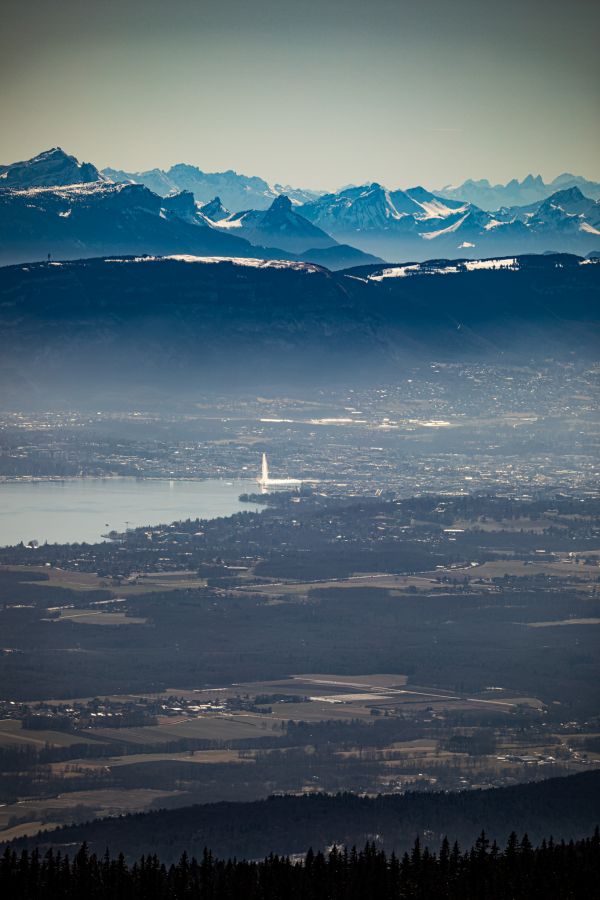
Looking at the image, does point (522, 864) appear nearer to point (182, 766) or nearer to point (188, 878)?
point (188, 878)

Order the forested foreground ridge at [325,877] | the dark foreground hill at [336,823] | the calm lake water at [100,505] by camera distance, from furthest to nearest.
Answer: the calm lake water at [100,505], the dark foreground hill at [336,823], the forested foreground ridge at [325,877]

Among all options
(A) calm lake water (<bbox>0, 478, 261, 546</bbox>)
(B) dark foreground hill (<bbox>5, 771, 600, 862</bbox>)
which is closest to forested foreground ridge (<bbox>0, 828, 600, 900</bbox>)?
(B) dark foreground hill (<bbox>5, 771, 600, 862</bbox>)

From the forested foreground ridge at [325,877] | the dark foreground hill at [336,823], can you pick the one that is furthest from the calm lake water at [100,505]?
the forested foreground ridge at [325,877]

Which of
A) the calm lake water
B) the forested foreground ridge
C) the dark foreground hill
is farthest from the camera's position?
the calm lake water

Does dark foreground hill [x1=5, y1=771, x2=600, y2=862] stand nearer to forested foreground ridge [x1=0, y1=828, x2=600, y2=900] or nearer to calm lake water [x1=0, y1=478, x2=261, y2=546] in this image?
forested foreground ridge [x1=0, y1=828, x2=600, y2=900]

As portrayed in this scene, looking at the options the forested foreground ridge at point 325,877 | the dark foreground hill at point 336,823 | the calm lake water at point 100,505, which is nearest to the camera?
the forested foreground ridge at point 325,877

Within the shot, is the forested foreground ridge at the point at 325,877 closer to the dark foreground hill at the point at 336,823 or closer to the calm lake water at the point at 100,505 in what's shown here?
the dark foreground hill at the point at 336,823

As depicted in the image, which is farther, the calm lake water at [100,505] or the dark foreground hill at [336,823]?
the calm lake water at [100,505]
